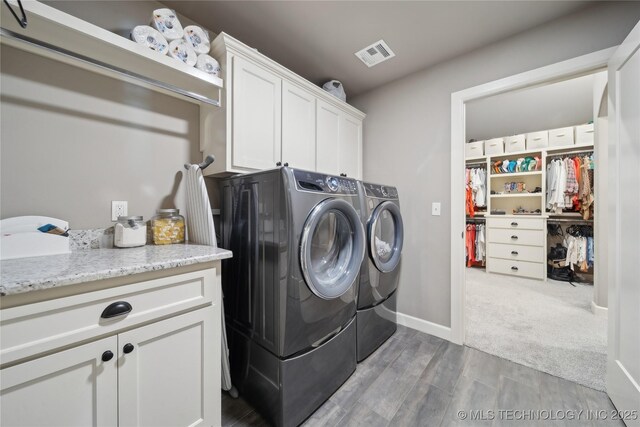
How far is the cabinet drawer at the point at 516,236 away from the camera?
3.82 meters

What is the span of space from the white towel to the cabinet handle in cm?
54

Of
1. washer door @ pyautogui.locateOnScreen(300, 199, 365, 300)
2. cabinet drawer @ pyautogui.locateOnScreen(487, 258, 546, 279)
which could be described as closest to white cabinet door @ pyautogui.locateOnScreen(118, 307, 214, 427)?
washer door @ pyautogui.locateOnScreen(300, 199, 365, 300)

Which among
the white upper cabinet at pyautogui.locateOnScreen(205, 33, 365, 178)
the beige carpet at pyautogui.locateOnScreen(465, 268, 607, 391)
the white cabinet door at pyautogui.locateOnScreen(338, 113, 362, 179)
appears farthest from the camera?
the white cabinet door at pyautogui.locateOnScreen(338, 113, 362, 179)

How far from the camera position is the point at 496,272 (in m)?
4.17

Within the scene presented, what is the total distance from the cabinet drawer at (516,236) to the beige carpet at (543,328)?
667 mm

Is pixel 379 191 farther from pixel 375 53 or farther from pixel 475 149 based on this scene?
pixel 475 149

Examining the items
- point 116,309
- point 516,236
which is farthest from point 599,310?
point 116,309

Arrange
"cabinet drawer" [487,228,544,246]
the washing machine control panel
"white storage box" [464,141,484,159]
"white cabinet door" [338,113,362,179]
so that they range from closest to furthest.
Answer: the washing machine control panel
"white cabinet door" [338,113,362,179]
"cabinet drawer" [487,228,544,246]
"white storage box" [464,141,484,159]

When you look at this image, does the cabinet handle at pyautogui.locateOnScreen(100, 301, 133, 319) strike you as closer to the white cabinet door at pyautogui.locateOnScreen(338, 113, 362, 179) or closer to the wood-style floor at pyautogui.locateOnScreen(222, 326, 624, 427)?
the wood-style floor at pyautogui.locateOnScreen(222, 326, 624, 427)

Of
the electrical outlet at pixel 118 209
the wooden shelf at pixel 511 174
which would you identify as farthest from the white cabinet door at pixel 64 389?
the wooden shelf at pixel 511 174

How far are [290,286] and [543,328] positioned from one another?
2596mm

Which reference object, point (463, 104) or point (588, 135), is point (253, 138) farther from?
point (588, 135)

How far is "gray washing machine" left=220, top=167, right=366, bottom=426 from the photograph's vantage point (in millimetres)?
1208

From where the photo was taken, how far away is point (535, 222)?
3854 mm
